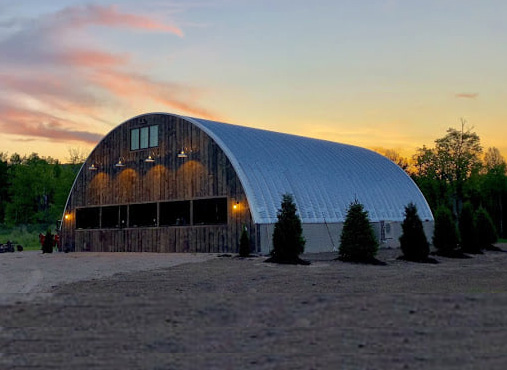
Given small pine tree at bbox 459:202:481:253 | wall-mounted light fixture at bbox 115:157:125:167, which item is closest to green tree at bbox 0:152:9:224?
wall-mounted light fixture at bbox 115:157:125:167

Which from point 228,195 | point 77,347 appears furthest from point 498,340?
point 228,195

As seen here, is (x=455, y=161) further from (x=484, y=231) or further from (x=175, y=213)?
(x=175, y=213)

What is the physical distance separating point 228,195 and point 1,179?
7438 cm

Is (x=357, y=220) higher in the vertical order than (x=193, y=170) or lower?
lower

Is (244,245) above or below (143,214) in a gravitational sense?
below

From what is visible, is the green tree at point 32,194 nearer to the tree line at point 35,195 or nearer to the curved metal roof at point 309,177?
the tree line at point 35,195

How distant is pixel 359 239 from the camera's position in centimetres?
2202

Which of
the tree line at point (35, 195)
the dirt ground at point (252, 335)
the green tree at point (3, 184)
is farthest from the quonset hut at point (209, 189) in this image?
the green tree at point (3, 184)

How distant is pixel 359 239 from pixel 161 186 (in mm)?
14272

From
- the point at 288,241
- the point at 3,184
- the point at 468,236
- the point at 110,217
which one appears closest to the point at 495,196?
the point at 468,236

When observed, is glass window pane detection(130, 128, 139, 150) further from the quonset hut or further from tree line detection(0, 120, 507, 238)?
tree line detection(0, 120, 507, 238)

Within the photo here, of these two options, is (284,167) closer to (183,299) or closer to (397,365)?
(183,299)

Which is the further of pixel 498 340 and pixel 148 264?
pixel 148 264

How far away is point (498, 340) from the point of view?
6.46 m
